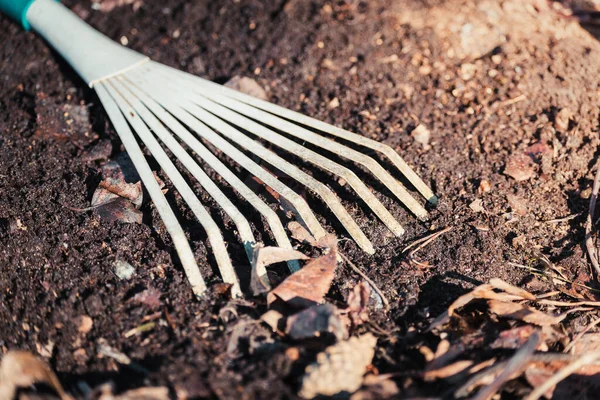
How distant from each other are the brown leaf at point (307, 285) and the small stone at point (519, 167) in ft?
3.30

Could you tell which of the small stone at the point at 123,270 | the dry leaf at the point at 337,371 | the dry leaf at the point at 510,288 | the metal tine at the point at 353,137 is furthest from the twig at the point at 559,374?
the small stone at the point at 123,270

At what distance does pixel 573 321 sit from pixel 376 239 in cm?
80

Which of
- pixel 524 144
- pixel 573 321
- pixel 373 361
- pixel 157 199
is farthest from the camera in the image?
pixel 524 144

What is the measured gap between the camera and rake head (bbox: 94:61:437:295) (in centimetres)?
219

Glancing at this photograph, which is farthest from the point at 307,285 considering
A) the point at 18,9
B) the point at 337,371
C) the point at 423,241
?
the point at 18,9

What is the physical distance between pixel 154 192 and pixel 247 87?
0.91 metres

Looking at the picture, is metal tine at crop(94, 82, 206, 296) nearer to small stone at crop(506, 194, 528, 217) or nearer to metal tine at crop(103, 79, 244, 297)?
metal tine at crop(103, 79, 244, 297)

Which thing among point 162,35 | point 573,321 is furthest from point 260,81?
point 573,321

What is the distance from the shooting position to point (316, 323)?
191 centimetres

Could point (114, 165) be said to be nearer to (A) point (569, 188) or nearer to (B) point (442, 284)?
(B) point (442, 284)

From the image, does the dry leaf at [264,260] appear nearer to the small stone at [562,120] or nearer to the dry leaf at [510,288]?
the dry leaf at [510,288]

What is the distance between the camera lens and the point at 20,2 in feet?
10.00

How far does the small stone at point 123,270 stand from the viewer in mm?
2117

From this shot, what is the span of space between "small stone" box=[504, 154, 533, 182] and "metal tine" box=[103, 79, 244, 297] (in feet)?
4.40
